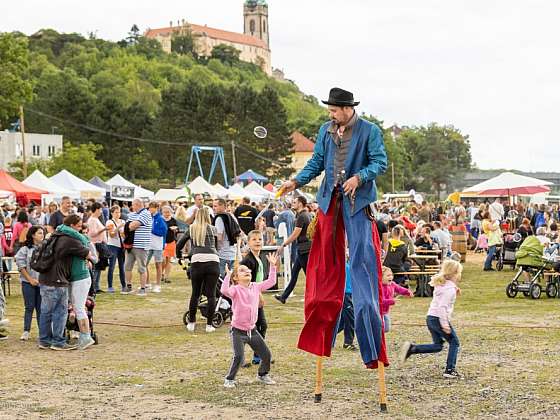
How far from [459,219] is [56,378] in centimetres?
2307

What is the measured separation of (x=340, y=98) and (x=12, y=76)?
45891 mm

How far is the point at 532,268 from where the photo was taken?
18016 millimetres

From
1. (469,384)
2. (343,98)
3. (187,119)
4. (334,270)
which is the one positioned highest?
(187,119)

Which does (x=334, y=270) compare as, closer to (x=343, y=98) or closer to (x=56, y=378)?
(x=343, y=98)

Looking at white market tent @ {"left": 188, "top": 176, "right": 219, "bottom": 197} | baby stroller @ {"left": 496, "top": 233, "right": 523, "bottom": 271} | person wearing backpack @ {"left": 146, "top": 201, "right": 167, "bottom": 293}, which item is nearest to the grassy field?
person wearing backpack @ {"left": 146, "top": 201, "right": 167, "bottom": 293}

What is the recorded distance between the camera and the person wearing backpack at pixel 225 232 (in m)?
14.6

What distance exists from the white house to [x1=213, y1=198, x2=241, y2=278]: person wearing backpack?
76.2 metres

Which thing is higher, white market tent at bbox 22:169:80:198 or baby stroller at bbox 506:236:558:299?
white market tent at bbox 22:169:80:198

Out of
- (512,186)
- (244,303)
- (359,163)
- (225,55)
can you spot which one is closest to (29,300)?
(244,303)

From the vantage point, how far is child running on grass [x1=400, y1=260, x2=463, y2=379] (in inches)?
363

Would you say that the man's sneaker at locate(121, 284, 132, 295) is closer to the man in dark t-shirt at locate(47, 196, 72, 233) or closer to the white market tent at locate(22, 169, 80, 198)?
the man in dark t-shirt at locate(47, 196, 72, 233)

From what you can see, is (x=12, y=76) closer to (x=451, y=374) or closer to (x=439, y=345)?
(x=439, y=345)

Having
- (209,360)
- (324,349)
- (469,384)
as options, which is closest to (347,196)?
(324,349)

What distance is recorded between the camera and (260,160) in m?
88.1
